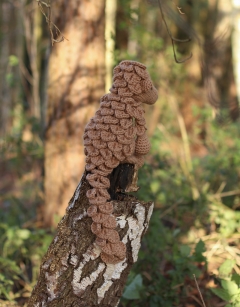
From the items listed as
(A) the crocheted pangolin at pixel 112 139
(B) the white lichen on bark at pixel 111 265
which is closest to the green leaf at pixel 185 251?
(B) the white lichen on bark at pixel 111 265

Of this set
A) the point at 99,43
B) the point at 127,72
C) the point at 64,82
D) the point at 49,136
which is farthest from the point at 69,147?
the point at 127,72

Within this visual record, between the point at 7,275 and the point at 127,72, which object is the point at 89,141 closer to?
the point at 127,72

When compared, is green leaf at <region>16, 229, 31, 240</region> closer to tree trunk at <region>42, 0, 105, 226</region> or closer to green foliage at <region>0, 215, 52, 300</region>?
green foliage at <region>0, 215, 52, 300</region>

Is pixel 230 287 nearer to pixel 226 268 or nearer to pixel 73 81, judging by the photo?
pixel 226 268

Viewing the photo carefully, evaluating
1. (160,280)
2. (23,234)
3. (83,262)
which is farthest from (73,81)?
(83,262)

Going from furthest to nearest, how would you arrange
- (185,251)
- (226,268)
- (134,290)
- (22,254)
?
(22,254) → (185,251) → (134,290) → (226,268)

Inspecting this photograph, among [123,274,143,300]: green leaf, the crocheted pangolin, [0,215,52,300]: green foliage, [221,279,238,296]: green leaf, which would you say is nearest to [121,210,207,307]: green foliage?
[123,274,143,300]: green leaf
